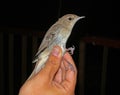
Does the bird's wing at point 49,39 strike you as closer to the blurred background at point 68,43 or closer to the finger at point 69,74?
the finger at point 69,74

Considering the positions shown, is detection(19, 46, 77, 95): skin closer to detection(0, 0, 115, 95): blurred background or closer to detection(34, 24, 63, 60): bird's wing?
detection(34, 24, 63, 60): bird's wing

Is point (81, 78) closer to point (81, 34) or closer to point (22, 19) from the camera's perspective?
point (81, 34)

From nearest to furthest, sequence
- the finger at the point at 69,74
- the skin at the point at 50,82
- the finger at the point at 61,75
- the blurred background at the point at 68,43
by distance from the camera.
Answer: the skin at the point at 50,82
the finger at the point at 69,74
the finger at the point at 61,75
the blurred background at the point at 68,43

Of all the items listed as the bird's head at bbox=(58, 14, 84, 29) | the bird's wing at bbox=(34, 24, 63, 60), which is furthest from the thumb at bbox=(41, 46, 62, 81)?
the bird's head at bbox=(58, 14, 84, 29)

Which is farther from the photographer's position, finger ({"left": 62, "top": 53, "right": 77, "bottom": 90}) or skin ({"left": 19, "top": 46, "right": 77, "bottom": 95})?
finger ({"left": 62, "top": 53, "right": 77, "bottom": 90})

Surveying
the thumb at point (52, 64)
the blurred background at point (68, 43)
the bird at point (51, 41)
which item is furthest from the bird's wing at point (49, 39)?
the blurred background at point (68, 43)

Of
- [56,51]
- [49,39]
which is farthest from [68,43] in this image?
[56,51]

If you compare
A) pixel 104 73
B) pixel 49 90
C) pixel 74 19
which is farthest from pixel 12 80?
pixel 49 90
